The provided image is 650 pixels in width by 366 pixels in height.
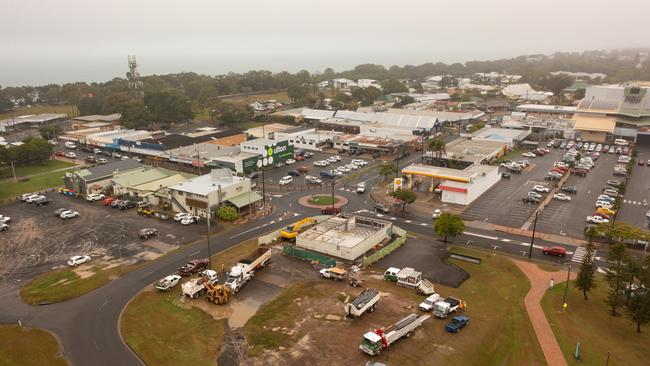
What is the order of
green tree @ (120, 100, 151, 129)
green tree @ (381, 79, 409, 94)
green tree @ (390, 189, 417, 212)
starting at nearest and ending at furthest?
green tree @ (390, 189, 417, 212) → green tree @ (120, 100, 151, 129) → green tree @ (381, 79, 409, 94)

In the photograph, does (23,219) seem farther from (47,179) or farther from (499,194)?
(499,194)

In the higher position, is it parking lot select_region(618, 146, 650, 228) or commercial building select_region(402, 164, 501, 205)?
commercial building select_region(402, 164, 501, 205)

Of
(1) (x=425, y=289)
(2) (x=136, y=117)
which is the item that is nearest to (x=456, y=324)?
(1) (x=425, y=289)

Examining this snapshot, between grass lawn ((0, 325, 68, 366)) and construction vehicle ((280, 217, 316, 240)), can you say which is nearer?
grass lawn ((0, 325, 68, 366))

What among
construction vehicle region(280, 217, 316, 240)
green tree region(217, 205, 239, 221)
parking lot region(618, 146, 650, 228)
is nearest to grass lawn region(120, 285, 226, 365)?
construction vehicle region(280, 217, 316, 240)

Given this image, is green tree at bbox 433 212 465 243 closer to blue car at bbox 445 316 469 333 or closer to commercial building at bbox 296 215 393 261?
commercial building at bbox 296 215 393 261

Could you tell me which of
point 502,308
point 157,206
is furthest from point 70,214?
point 502,308
